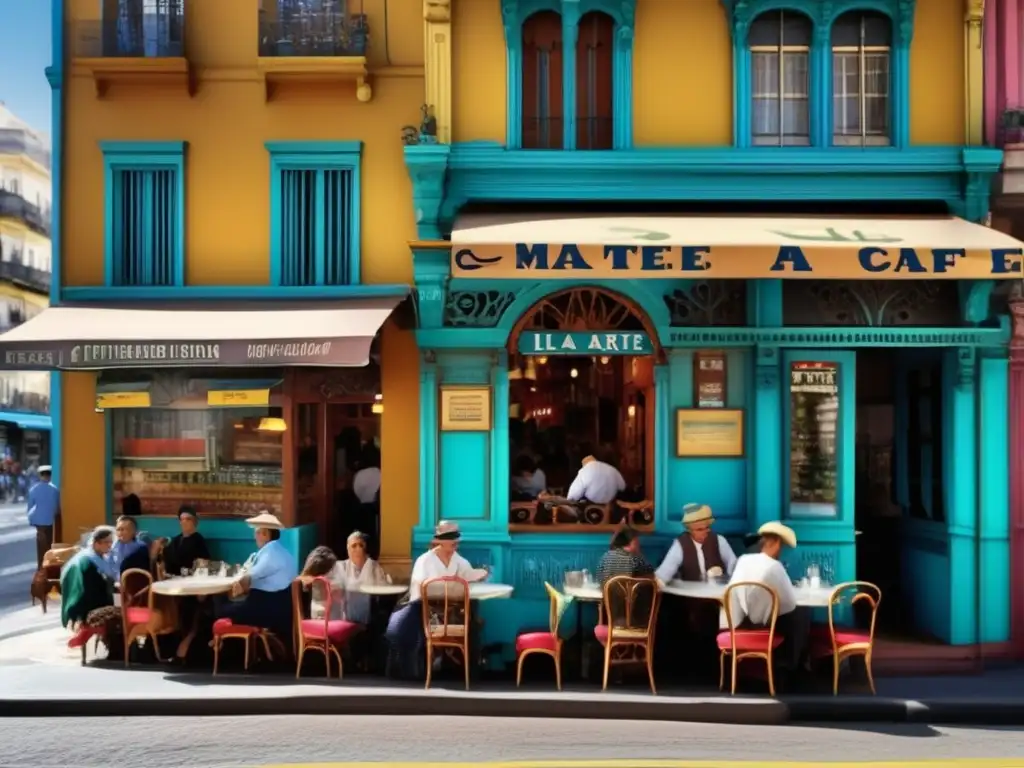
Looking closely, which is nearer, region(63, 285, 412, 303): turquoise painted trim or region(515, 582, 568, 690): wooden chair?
region(515, 582, 568, 690): wooden chair

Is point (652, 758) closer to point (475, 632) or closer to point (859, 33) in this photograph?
point (475, 632)

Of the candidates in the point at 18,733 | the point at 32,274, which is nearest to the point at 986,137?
the point at 18,733

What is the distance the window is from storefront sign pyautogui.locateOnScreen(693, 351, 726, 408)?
18.5ft

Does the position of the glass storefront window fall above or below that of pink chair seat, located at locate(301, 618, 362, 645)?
above

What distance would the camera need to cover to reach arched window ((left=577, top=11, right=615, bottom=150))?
1183 cm

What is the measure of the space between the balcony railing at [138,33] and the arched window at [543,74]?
3737mm

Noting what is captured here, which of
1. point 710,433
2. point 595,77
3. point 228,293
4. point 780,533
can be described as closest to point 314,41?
point 228,293

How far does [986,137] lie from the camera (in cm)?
1141

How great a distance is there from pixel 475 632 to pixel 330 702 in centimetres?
149

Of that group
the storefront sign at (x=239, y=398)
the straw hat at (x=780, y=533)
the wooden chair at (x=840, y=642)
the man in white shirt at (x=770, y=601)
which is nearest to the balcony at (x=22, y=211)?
the storefront sign at (x=239, y=398)

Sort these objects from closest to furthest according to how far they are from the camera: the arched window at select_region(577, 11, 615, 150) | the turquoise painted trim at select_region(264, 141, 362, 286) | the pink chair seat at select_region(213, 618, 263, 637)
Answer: the pink chair seat at select_region(213, 618, 263, 637) → the arched window at select_region(577, 11, 615, 150) → the turquoise painted trim at select_region(264, 141, 362, 286)

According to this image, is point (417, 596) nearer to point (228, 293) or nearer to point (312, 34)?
point (228, 293)

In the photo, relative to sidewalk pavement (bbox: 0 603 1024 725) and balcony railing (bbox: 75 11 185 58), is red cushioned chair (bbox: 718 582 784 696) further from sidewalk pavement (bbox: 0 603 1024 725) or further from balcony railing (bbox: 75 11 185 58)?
balcony railing (bbox: 75 11 185 58)

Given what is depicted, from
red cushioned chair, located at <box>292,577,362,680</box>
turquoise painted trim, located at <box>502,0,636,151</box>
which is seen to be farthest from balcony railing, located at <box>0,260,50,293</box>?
red cushioned chair, located at <box>292,577,362,680</box>
